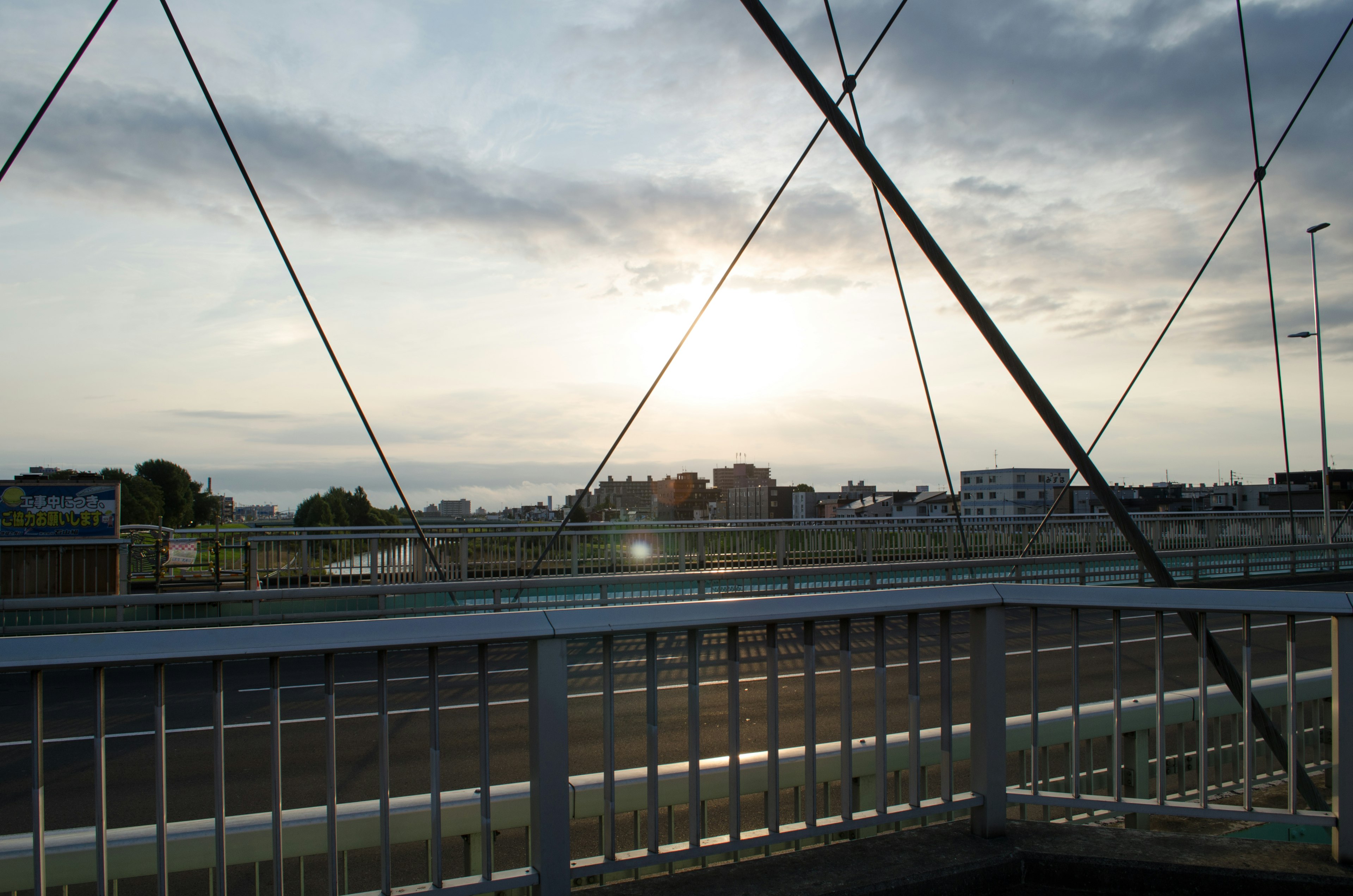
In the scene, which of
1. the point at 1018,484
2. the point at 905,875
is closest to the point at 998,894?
the point at 905,875

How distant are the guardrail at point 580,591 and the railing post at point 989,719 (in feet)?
14.7

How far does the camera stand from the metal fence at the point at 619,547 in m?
16.0

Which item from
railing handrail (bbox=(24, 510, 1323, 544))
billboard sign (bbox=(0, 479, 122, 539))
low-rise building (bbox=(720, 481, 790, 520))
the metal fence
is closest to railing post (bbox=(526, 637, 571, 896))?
the metal fence

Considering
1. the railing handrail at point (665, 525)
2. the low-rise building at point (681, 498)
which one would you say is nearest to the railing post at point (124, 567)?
the railing handrail at point (665, 525)

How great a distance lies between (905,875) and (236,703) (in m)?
10.2

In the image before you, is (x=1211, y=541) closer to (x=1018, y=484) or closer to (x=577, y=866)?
(x=577, y=866)

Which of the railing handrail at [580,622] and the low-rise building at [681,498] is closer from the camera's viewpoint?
the railing handrail at [580,622]

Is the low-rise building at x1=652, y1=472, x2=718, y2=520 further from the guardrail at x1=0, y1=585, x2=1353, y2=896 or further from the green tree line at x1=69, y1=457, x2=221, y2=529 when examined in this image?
the green tree line at x1=69, y1=457, x2=221, y2=529

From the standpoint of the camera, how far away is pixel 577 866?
266cm

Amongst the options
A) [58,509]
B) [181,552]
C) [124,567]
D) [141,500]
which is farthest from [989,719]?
[141,500]

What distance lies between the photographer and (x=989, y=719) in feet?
10.6

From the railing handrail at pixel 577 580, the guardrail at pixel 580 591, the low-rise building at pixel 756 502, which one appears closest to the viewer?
the railing handrail at pixel 577 580

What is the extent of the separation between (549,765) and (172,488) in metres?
129

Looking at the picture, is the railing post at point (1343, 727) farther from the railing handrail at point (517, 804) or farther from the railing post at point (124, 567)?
the railing post at point (124, 567)
